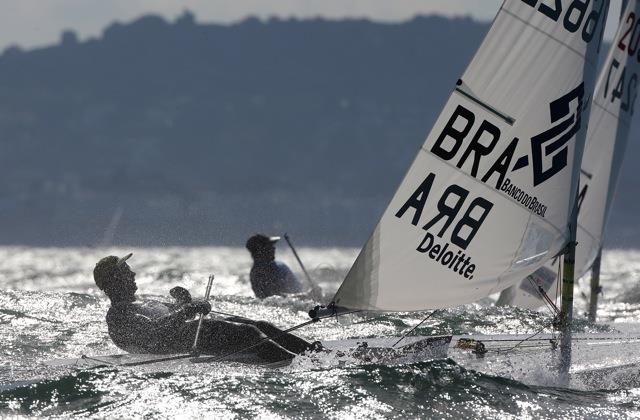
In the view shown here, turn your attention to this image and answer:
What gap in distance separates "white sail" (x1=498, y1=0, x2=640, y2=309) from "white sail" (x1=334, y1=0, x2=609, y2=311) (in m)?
3.03

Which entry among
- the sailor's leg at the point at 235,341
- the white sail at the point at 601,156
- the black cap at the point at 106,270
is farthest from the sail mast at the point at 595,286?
the black cap at the point at 106,270

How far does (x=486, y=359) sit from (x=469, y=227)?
3.00ft

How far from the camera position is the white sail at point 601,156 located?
39.6 ft

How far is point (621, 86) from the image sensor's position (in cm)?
1229

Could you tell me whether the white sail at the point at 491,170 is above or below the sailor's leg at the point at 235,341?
above

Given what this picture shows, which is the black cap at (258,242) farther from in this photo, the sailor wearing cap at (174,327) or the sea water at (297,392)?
the sailor wearing cap at (174,327)

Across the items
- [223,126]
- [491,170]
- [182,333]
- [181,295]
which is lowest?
[223,126]

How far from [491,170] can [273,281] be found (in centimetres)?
529

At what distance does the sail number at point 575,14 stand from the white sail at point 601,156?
2.90 metres

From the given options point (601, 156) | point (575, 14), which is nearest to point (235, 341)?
point (575, 14)

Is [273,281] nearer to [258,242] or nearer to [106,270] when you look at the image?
[258,242]

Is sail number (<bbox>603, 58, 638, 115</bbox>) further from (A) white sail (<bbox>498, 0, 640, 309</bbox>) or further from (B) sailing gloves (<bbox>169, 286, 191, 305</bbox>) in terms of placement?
(B) sailing gloves (<bbox>169, 286, 191, 305</bbox>)

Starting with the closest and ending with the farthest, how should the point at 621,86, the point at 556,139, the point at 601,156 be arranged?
the point at 556,139, the point at 621,86, the point at 601,156

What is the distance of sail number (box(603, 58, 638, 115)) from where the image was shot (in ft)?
39.6
